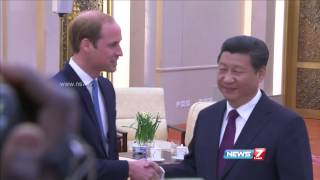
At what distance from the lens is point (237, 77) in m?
2.16

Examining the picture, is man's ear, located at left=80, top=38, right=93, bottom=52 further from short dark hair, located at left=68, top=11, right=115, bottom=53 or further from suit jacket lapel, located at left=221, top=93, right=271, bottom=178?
suit jacket lapel, located at left=221, top=93, right=271, bottom=178

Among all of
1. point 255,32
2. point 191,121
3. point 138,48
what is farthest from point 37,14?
point 255,32

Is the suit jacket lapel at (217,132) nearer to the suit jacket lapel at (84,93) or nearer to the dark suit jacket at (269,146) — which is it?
the dark suit jacket at (269,146)

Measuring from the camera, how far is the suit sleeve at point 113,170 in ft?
8.16

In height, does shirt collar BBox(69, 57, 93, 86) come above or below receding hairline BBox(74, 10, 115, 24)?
below

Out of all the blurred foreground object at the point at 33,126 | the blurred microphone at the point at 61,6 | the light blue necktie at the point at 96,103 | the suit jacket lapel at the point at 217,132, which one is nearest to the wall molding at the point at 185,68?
the blurred microphone at the point at 61,6

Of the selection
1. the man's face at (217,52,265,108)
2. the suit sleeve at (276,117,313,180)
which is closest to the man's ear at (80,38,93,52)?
the man's face at (217,52,265,108)

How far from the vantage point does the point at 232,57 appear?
2.15 metres

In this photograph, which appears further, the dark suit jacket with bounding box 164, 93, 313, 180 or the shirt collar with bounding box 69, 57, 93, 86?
the shirt collar with bounding box 69, 57, 93, 86

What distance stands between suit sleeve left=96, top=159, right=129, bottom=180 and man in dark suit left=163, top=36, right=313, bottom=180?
37 cm

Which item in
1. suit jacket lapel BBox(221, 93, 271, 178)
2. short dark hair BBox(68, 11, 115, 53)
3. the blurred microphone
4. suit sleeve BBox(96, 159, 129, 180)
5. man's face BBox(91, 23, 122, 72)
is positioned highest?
the blurred microphone

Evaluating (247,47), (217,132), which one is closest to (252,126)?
(217,132)

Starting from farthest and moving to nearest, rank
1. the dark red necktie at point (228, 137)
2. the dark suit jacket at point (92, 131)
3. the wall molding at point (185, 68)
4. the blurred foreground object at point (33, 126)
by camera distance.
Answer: the wall molding at point (185, 68)
the dark suit jacket at point (92, 131)
the dark red necktie at point (228, 137)
the blurred foreground object at point (33, 126)

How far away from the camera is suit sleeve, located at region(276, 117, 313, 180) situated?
82.6 inches
